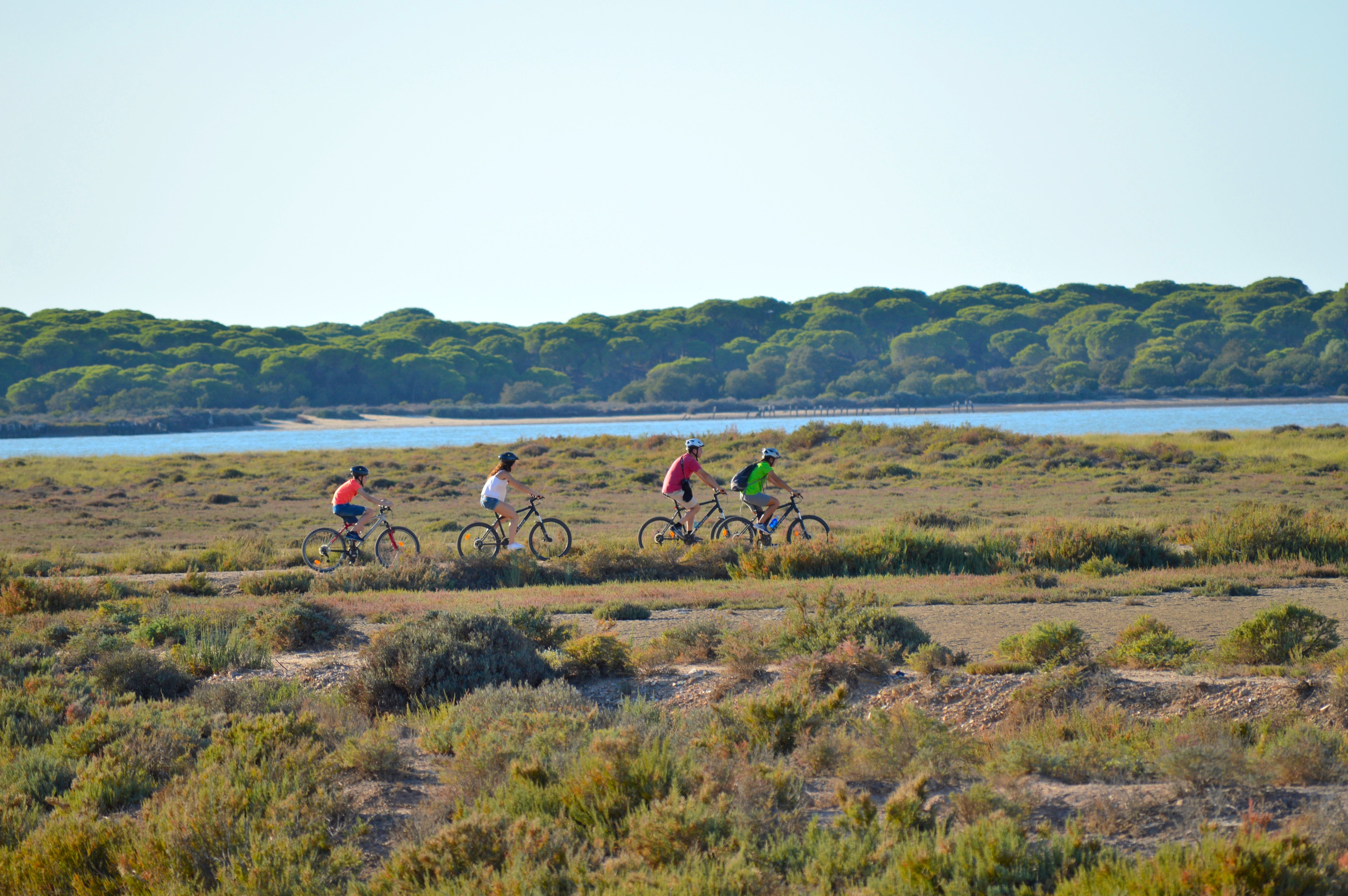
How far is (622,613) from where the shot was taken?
11.0 meters

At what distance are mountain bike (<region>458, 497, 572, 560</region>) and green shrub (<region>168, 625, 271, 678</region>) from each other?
17.4 ft

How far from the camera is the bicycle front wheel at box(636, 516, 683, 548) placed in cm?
1522

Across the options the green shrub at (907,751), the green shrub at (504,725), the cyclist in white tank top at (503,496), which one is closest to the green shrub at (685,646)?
the green shrub at (504,725)

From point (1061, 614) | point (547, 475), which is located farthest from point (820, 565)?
point (547, 475)

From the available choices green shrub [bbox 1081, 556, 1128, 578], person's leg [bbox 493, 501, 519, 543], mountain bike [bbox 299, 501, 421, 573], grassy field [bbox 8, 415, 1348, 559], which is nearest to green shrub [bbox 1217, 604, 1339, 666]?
green shrub [bbox 1081, 556, 1128, 578]

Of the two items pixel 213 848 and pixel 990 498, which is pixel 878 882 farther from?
pixel 990 498

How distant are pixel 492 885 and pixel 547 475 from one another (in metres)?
33.3

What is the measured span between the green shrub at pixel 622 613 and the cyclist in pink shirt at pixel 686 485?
3671mm

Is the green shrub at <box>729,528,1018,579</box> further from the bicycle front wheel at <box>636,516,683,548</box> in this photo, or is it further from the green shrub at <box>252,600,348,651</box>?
the green shrub at <box>252,600,348,651</box>

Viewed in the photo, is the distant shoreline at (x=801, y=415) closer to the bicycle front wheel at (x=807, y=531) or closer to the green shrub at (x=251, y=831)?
the bicycle front wheel at (x=807, y=531)

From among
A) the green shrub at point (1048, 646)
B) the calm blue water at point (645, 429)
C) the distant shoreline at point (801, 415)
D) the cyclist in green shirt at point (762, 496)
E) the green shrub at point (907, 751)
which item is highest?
the cyclist in green shirt at point (762, 496)

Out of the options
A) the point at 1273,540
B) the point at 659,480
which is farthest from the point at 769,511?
the point at 659,480

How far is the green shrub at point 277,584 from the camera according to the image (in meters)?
13.1

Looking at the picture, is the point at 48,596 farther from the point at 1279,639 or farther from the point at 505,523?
the point at 1279,639
